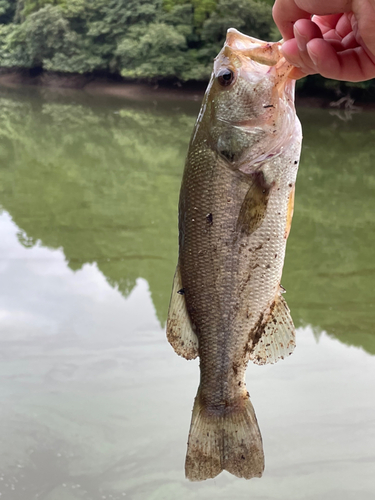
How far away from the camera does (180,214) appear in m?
1.61

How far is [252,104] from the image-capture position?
1544 mm

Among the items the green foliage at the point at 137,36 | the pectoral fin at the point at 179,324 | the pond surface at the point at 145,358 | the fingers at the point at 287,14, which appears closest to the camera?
the fingers at the point at 287,14

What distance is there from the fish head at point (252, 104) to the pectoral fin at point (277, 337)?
479 mm

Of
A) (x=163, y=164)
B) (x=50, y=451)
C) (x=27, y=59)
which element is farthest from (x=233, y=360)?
(x=27, y=59)

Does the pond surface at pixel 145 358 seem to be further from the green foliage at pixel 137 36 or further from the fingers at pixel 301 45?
the green foliage at pixel 137 36

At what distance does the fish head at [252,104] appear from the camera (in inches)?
60.1

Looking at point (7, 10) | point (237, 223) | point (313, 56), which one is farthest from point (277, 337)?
point (7, 10)

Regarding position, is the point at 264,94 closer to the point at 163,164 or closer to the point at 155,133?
the point at 163,164

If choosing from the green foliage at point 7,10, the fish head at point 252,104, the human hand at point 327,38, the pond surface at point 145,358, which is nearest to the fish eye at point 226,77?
the fish head at point 252,104

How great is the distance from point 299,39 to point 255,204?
0.45 m

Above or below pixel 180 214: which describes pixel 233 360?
below

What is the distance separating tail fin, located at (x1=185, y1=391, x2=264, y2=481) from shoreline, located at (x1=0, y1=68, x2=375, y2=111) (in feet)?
67.3

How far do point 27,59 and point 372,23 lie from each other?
31.1 metres

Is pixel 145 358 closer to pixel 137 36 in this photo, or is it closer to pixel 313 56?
pixel 313 56
